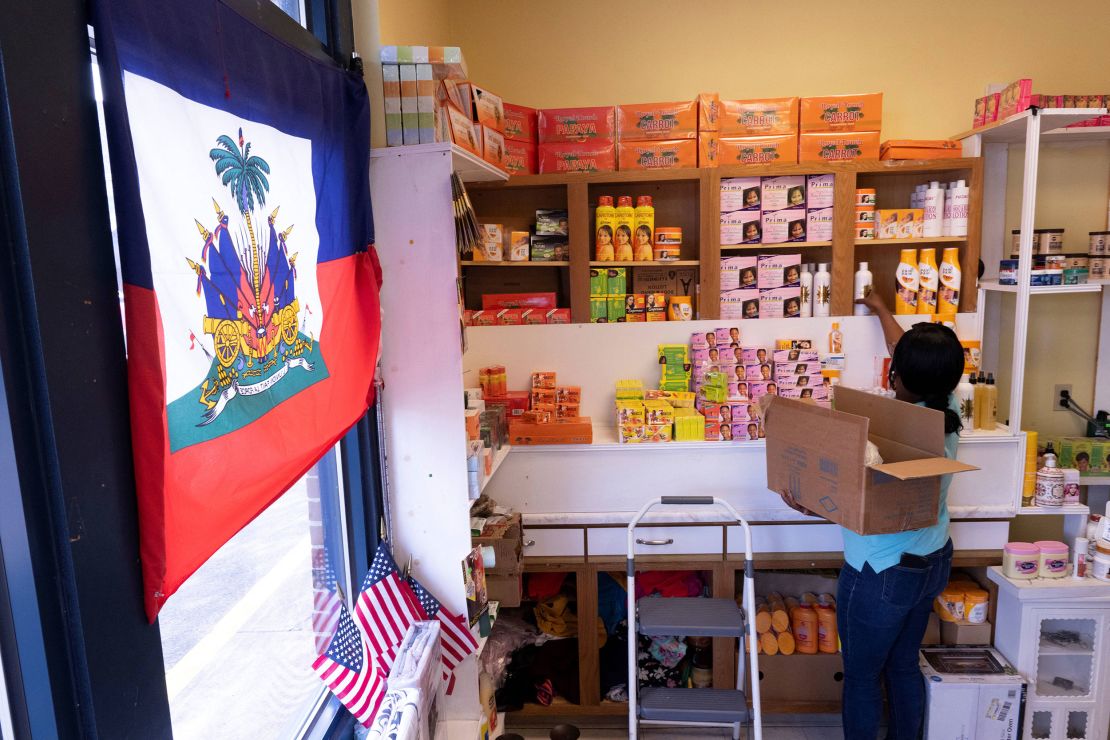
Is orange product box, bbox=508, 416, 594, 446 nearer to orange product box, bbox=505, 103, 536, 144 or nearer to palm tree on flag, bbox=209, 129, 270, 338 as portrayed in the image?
orange product box, bbox=505, 103, 536, 144

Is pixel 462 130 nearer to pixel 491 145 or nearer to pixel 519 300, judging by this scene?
pixel 491 145

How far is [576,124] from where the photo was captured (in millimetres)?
3592

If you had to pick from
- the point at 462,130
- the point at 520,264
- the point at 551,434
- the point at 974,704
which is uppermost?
the point at 462,130

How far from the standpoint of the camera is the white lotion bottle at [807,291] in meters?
3.62

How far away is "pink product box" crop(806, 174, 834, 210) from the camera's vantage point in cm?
353

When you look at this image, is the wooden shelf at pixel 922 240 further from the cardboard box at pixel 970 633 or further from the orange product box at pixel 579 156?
the cardboard box at pixel 970 633

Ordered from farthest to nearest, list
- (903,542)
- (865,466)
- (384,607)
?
(903,542), (865,466), (384,607)

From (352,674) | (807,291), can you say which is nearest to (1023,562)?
(807,291)

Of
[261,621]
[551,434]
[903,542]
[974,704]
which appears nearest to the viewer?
[261,621]

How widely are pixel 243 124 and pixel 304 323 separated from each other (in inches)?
18.0

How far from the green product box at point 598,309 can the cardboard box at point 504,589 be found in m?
1.41

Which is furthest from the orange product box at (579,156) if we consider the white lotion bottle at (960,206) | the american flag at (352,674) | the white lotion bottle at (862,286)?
the american flag at (352,674)

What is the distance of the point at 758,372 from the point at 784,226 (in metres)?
0.75

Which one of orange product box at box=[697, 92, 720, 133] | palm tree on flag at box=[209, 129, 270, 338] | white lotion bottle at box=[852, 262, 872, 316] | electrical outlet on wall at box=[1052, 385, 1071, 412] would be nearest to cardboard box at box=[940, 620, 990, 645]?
electrical outlet on wall at box=[1052, 385, 1071, 412]
